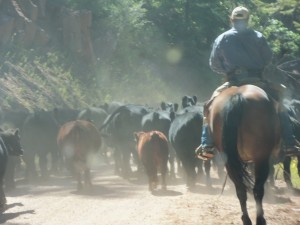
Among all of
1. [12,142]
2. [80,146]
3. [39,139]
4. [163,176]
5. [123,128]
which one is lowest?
[163,176]

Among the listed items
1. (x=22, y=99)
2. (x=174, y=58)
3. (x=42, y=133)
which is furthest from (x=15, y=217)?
(x=174, y=58)

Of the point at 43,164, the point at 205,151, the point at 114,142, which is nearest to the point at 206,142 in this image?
the point at 205,151

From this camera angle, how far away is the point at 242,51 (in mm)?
10961

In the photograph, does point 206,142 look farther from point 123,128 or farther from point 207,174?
point 123,128

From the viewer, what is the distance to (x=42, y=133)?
2119cm

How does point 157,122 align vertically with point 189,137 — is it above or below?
above

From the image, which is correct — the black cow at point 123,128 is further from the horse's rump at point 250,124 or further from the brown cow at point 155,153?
the horse's rump at point 250,124

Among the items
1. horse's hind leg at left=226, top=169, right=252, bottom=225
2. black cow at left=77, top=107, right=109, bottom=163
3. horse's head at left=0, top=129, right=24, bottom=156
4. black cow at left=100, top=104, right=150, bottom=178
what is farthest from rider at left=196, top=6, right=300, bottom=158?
black cow at left=77, top=107, right=109, bottom=163

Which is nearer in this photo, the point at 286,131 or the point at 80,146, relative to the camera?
the point at 286,131

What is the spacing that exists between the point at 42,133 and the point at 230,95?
12252 millimetres

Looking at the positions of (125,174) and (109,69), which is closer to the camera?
(125,174)

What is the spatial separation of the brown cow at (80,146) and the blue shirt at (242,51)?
6687 mm

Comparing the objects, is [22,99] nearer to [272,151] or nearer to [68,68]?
[68,68]

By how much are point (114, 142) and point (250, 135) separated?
11749 millimetres
